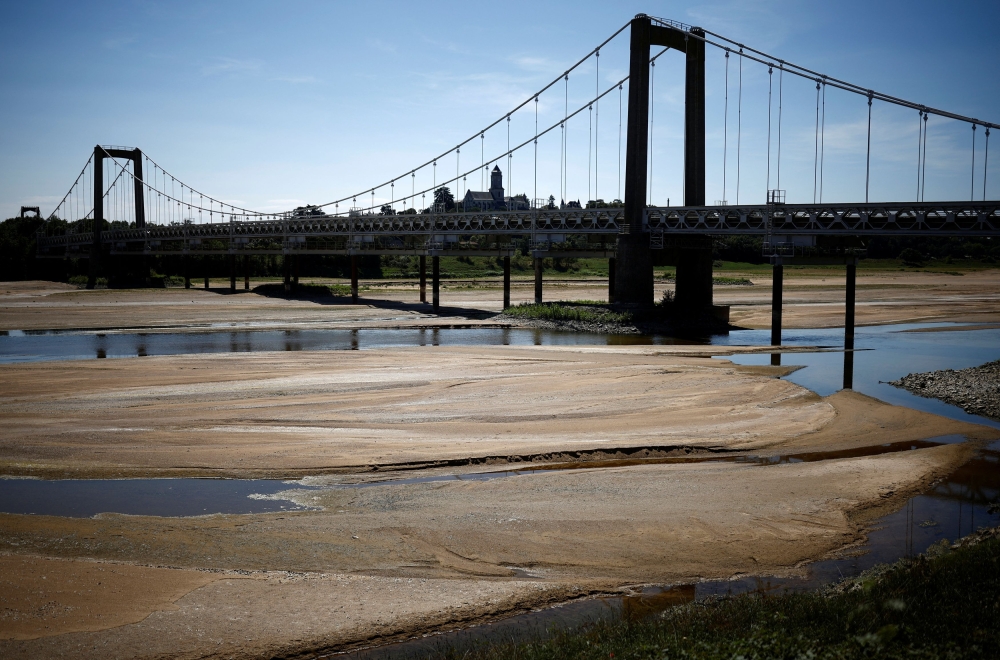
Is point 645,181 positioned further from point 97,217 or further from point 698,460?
point 97,217

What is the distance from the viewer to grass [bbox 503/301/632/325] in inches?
1676

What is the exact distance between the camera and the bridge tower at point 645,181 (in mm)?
44250

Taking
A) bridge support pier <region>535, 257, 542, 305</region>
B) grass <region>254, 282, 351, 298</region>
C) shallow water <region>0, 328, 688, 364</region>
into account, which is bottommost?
shallow water <region>0, 328, 688, 364</region>

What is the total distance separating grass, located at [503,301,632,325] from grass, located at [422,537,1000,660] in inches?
1339

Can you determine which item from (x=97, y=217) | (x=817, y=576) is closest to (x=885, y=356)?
(x=817, y=576)

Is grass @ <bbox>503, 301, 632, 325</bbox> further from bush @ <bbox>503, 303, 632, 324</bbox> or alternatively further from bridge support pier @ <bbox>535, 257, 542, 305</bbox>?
bridge support pier @ <bbox>535, 257, 542, 305</bbox>

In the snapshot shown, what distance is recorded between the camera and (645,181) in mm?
44750

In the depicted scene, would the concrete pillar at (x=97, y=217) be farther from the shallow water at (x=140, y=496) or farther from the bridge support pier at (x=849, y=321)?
the shallow water at (x=140, y=496)

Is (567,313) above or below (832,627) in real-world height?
above

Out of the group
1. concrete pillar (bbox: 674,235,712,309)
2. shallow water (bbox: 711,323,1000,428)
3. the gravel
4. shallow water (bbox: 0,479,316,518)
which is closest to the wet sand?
shallow water (bbox: 0,479,316,518)

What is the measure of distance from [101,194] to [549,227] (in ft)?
235

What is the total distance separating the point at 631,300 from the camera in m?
44.4

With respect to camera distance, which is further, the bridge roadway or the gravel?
the bridge roadway

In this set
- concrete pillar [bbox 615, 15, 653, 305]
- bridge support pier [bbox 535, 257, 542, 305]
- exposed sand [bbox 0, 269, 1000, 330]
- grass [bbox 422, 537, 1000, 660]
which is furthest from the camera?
bridge support pier [bbox 535, 257, 542, 305]
